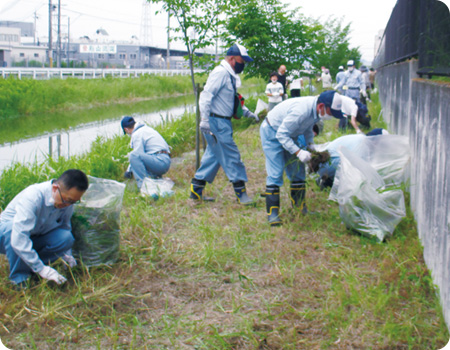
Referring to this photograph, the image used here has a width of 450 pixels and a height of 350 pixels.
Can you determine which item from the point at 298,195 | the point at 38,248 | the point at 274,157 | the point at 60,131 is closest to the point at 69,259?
the point at 38,248

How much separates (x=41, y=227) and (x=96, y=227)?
0.40 m

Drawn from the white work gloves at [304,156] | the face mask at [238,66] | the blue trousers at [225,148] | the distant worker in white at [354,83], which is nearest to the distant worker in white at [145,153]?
the blue trousers at [225,148]

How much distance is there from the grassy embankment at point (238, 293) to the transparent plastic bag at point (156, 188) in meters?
0.69

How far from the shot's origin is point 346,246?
3.94 meters

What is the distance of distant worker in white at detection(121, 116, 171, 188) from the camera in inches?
223

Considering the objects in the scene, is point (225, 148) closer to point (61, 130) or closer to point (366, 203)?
point (366, 203)

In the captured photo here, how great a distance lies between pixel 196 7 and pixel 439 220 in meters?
5.62

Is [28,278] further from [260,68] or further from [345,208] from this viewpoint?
[260,68]

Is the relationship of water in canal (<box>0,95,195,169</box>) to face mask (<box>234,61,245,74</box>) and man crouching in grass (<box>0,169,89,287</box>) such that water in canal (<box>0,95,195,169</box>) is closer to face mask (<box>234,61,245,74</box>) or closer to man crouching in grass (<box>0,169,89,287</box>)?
face mask (<box>234,61,245,74</box>)

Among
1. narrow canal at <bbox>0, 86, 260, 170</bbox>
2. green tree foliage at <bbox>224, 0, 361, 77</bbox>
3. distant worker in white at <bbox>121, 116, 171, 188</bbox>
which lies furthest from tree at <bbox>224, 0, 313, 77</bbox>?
distant worker in white at <bbox>121, 116, 171, 188</bbox>

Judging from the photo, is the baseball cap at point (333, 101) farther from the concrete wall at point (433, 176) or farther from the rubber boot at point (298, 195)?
the rubber boot at point (298, 195)

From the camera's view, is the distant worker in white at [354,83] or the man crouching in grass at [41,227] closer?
the man crouching in grass at [41,227]

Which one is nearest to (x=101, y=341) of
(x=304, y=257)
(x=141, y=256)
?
(x=141, y=256)

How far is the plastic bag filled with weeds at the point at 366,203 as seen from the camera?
3.96 metres
